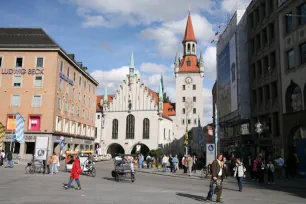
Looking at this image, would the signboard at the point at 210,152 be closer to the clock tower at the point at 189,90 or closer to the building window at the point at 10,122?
the building window at the point at 10,122

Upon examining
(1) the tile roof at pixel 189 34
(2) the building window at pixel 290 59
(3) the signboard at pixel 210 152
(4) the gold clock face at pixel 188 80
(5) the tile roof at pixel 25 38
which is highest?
(1) the tile roof at pixel 189 34

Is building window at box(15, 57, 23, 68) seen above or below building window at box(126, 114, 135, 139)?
above

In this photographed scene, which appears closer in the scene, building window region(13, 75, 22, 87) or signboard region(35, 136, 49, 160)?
signboard region(35, 136, 49, 160)

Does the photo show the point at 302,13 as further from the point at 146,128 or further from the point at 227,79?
the point at 146,128

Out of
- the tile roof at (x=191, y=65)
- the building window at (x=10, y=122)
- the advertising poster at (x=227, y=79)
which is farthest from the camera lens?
the tile roof at (x=191, y=65)

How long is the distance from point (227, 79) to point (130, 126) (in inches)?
1629

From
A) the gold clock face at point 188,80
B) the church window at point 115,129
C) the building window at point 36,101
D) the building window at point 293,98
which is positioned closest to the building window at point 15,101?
the building window at point 36,101

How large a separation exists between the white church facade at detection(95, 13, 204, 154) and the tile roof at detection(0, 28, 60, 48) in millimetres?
34650

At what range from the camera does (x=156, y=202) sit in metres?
11.6

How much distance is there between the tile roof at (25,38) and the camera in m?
46.8

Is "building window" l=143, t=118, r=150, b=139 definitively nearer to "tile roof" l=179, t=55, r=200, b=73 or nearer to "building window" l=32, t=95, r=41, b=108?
"tile roof" l=179, t=55, r=200, b=73

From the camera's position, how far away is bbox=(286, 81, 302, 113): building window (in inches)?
1056

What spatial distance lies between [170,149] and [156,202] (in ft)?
244

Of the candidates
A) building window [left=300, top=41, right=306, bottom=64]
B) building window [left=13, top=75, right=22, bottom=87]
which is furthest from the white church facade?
building window [left=300, top=41, right=306, bottom=64]
